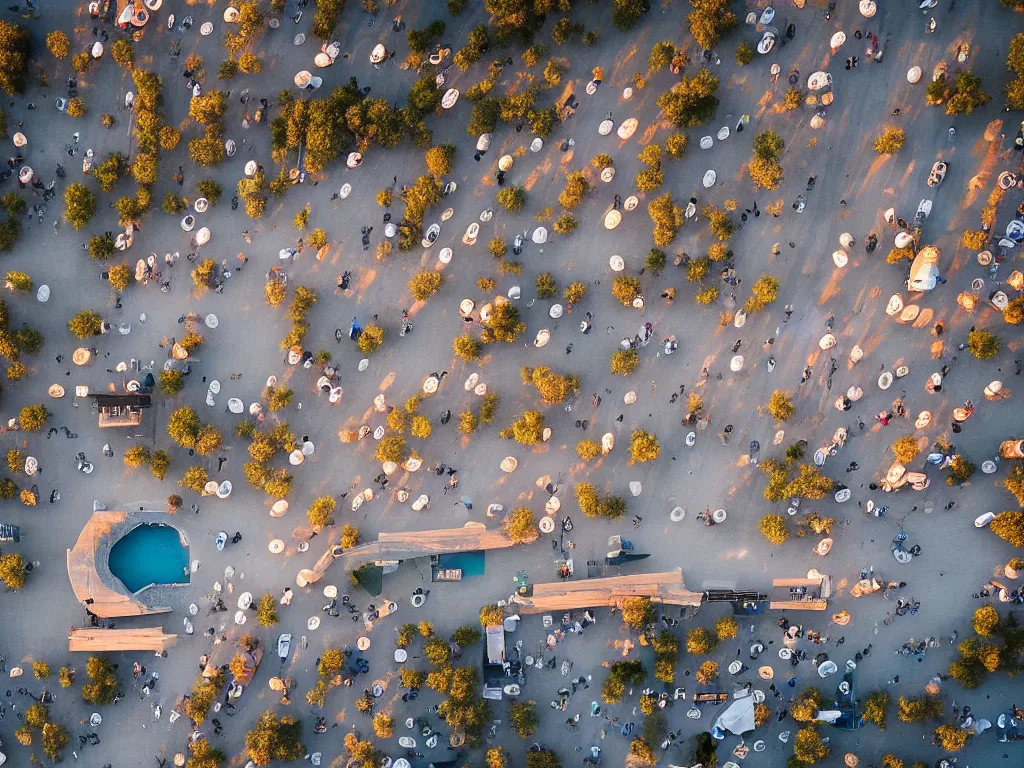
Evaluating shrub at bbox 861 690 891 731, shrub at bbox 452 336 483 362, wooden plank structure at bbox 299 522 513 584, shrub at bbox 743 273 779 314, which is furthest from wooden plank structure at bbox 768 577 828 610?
shrub at bbox 452 336 483 362

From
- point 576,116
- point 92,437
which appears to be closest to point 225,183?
point 92,437

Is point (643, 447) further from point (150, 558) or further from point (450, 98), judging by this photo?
point (150, 558)

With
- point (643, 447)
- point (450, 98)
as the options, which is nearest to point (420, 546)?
point (643, 447)

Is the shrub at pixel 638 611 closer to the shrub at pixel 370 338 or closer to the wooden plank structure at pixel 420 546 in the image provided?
the wooden plank structure at pixel 420 546

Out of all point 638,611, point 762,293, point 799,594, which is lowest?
point 799,594

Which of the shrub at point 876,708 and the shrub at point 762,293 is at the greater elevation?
the shrub at point 762,293

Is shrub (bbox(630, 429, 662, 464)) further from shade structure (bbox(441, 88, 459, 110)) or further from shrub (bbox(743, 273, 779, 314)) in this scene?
shade structure (bbox(441, 88, 459, 110))

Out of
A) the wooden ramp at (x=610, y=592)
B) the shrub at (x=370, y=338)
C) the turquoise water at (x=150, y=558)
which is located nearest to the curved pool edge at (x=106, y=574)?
the turquoise water at (x=150, y=558)
